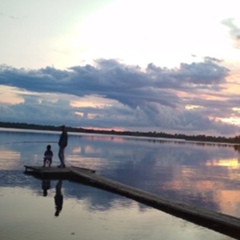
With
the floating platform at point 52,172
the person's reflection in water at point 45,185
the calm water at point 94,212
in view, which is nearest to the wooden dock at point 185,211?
the calm water at point 94,212

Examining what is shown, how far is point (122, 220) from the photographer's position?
1569 centimetres

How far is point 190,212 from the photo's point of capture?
53.9 ft

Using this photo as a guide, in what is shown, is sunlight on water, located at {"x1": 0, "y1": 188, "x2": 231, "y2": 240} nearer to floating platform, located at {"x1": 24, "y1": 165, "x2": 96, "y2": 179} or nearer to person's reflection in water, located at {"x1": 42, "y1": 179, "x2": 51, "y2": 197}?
person's reflection in water, located at {"x1": 42, "y1": 179, "x2": 51, "y2": 197}

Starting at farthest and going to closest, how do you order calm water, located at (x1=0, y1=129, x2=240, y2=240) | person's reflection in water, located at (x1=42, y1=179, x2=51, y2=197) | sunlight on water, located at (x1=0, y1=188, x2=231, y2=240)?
person's reflection in water, located at (x1=42, y1=179, x2=51, y2=197) < calm water, located at (x1=0, y1=129, x2=240, y2=240) < sunlight on water, located at (x1=0, y1=188, x2=231, y2=240)

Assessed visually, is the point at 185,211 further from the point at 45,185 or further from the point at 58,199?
the point at 45,185

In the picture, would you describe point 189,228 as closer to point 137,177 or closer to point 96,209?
point 96,209

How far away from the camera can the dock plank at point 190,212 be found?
582 inches

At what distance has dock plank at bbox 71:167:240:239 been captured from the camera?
14.8 meters

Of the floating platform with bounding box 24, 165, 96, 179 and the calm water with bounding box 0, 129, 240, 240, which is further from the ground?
the floating platform with bounding box 24, 165, 96, 179

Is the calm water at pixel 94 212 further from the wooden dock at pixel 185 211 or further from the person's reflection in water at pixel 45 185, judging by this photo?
the wooden dock at pixel 185 211

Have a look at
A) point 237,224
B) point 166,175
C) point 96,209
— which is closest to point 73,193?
point 96,209

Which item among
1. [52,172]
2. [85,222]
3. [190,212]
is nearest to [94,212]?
[85,222]

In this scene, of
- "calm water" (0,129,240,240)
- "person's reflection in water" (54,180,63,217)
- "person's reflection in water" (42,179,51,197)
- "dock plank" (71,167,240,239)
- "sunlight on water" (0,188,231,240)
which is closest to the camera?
"sunlight on water" (0,188,231,240)

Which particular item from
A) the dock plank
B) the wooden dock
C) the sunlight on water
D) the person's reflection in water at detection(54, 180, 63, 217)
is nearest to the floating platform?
the person's reflection in water at detection(54, 180, 63, 217)
